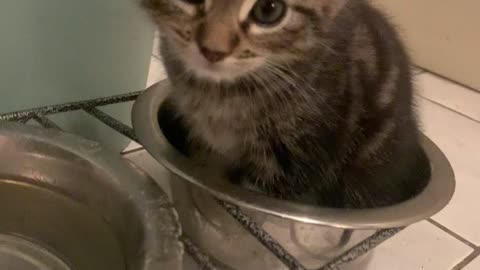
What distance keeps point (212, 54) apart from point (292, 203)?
19cm

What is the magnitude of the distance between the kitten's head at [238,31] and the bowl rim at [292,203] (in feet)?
0.36

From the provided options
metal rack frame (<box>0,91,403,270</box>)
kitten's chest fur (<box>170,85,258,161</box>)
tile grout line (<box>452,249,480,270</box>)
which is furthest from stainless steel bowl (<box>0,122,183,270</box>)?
tile grout line (<box>452,249,480,270</box>)

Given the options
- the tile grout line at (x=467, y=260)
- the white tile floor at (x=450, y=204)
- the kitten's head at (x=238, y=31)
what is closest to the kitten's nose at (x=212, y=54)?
the kitten's head at (x=238, y=31)

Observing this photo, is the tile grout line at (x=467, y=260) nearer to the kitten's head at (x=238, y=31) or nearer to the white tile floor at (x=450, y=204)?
the white tile floor at (x=450, y=204)

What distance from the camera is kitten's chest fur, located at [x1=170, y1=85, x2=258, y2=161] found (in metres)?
0.83

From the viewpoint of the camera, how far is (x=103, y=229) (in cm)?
77

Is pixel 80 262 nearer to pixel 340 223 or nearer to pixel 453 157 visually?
pixel 340 223

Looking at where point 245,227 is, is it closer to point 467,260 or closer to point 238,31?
point 238,31

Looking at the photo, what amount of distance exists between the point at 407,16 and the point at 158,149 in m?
1.11

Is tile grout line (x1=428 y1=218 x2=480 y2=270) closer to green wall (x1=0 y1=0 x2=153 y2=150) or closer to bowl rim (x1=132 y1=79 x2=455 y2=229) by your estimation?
bowl rim (x1=132 y1=79 x2=455 y2=229)

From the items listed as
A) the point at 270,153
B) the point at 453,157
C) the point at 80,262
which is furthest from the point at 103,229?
the point at 453,157

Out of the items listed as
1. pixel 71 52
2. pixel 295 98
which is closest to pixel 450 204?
pixel 295 98

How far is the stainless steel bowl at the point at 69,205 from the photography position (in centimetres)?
73

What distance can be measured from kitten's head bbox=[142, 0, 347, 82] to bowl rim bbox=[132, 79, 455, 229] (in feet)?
0.36
